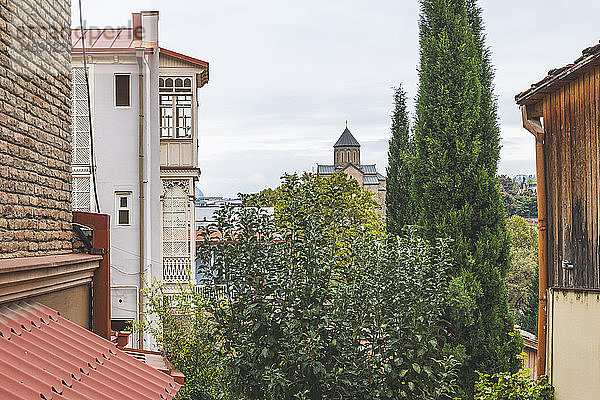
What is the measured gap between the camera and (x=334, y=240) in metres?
7.20

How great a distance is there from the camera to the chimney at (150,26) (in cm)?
1545

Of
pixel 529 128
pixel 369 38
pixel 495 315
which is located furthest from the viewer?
pixel 369 38

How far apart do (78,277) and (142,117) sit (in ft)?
34.8

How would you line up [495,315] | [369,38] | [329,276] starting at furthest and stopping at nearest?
[369,38], [495,315], [329,276]

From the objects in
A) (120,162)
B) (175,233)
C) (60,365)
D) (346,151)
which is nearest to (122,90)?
(120,162)

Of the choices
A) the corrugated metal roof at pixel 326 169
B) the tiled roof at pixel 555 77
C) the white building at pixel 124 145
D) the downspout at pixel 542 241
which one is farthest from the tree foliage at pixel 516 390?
the corrugated metal roof at pixel 326 169

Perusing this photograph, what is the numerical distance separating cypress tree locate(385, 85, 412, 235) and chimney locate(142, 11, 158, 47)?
6.40 m

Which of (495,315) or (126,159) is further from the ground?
(126,159)

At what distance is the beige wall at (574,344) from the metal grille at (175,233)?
10350 millimetres

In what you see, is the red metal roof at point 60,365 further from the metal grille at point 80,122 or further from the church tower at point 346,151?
the church tower at point 346,151

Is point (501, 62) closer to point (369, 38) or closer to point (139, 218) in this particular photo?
point (369, 38)

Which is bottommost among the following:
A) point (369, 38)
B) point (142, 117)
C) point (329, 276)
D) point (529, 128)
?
point (329, 276)

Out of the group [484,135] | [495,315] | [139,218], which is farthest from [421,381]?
[139,218]

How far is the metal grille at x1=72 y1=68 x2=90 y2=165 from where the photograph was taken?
1465 centimetres
